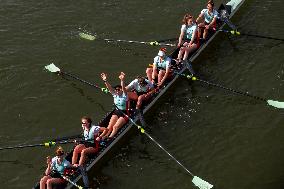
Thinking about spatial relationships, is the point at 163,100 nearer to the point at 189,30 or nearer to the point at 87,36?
the point at 189,30

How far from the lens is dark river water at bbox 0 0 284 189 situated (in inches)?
741

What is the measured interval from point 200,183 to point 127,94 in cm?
511

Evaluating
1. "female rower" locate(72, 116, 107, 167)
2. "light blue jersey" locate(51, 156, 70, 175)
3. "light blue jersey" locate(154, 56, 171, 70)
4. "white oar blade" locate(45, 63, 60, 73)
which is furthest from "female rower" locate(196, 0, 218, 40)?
"light blue jersey" locate(51, 156, 70, 175)

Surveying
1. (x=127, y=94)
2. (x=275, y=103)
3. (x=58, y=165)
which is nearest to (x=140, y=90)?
(x=127, y=94)

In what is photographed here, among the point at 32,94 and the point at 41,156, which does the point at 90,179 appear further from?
the point at 32,94

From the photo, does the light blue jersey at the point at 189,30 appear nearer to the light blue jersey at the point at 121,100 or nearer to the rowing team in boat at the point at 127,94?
the rowing team in boat at the point at 127,94

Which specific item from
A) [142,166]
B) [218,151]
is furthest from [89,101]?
[218,151]

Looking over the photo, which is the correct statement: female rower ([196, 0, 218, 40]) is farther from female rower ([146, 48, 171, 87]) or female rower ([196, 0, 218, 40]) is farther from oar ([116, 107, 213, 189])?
oar ([116, 107, 213, 189])

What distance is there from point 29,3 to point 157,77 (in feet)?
37.0

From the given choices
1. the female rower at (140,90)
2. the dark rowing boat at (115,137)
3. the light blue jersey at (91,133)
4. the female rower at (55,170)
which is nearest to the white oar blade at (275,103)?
the dark rowing boat at (115,137)

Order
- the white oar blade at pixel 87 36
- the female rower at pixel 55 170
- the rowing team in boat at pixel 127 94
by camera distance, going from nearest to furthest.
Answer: the female rower at pixel 55 170, the rowing team in boat at pixel 127 94, the white oar blade at pixel 87 36

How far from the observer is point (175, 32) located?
26.4 meters

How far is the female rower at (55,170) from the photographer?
663 inches

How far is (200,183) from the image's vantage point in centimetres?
1764
